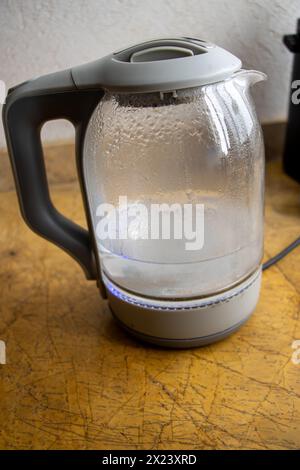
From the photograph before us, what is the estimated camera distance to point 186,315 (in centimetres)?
44

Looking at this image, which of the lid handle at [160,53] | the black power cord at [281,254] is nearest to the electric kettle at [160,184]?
the lid handle at [160,53]

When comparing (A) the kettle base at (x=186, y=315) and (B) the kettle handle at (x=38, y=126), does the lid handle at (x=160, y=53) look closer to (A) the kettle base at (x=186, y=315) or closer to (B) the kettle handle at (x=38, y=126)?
(B) the kettle handle at (x=38, y=126)

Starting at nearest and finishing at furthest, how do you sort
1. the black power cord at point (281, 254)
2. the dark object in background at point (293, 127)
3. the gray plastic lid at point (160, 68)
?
the gray plastic lid at point (160, 68) < the black power cord at point (281, 254) < the dark object in background at point (293, 127)

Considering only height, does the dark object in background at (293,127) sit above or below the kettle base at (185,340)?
above

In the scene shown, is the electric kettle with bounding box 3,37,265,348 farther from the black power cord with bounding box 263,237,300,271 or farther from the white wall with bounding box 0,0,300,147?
the white wall with bounding box 0,0,300,147

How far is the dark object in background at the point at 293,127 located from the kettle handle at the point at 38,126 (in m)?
0.46

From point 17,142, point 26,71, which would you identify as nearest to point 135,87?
point 17,142

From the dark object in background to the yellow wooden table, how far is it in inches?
10.2

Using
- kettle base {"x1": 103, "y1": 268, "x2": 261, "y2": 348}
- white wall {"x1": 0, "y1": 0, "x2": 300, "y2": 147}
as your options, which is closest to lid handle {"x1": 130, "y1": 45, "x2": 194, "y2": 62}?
kettle base {"x1": 103, "y1": 268, "x2": 261, "y2": 348}

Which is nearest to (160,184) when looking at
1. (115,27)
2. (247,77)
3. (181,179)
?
(181,179)

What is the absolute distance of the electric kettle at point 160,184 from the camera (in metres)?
0.40

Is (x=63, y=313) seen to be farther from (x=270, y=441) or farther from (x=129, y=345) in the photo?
(x=270, y=441)

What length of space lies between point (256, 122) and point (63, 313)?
302 millimetres

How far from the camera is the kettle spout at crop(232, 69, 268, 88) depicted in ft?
1.36
